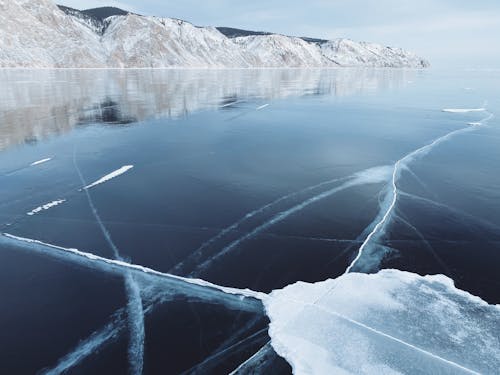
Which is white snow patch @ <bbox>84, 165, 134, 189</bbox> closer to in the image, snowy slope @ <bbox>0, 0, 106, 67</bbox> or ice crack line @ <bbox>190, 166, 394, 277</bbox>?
ice crack line @ <bbox>190, 166, 394, 277</bbox>

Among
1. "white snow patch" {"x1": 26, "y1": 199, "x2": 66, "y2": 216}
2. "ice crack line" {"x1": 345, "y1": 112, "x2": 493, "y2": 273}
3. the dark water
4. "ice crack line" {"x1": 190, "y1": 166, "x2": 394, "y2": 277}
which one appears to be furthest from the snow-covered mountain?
"ice crack line" {"x1": 190, "y1": 166, "x2": 394, "y2": 277}

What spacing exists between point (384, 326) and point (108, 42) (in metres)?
142

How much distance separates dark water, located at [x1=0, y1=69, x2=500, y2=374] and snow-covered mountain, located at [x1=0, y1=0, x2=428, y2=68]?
90835 millimetres

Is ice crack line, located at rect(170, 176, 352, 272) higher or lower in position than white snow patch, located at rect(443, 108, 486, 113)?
lower

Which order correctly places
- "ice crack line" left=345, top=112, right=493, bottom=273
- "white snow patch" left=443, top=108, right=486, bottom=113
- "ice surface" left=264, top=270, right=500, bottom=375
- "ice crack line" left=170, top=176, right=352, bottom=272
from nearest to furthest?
"ice surface" left=264, top=270, right=500, bottom=375, "ice crack line" left=170, top=176, right=352, bottom=272, "ice crack line" left=345, top=112, right=493, bottom=273, "white snow patch" left=443, top=108, right=486, bottom=113

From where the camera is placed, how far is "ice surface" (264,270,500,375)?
4.14 metres

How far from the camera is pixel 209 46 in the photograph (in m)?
155

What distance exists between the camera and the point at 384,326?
471 centimetres

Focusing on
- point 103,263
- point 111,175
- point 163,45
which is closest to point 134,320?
point 103,263

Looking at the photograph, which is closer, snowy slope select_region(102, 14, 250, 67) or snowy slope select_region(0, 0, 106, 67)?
snowy slope select_region(0, 0, 106, 67)

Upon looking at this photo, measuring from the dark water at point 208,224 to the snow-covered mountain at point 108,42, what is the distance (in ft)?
298

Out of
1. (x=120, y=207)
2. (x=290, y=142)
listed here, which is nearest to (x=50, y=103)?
(x=290, y=142)

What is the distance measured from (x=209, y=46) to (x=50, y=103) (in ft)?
467

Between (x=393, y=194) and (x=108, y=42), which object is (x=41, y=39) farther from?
(x=393, y=194)
